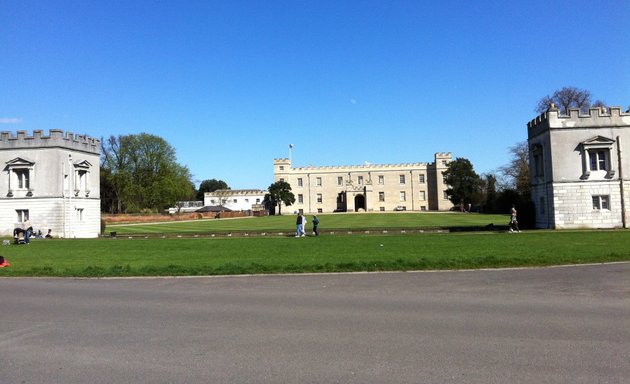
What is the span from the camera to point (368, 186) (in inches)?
4338

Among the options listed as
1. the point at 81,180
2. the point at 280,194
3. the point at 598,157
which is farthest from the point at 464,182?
the point at 81,180

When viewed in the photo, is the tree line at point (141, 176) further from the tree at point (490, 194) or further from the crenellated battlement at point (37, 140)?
the tree at point (490, 194)

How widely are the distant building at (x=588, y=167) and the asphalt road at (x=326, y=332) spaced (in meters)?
26.5

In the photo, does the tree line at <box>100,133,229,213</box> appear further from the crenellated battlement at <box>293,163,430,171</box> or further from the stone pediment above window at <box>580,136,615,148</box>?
the stone pediment above window at <box>580,136,615,148</box>

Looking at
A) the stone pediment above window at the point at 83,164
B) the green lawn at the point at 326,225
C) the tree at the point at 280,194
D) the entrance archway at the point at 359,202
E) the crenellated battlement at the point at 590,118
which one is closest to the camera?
the crenellated battlement at the point at 590,118

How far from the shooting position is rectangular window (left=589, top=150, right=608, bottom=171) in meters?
35.3

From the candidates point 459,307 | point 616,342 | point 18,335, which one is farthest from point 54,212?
point 616,342

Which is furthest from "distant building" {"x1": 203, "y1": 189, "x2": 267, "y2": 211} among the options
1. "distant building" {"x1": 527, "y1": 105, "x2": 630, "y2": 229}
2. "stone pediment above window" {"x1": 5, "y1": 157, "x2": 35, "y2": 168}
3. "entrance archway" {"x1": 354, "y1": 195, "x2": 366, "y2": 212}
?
"distant building" {"x1": 527, "y1": 105, "x2": 630, "y2": 229}

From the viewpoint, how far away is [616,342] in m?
6.04

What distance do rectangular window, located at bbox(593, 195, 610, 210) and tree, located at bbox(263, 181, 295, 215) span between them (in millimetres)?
77401

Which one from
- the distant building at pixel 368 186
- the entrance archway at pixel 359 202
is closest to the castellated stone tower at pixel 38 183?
the distant building at pixel 368 186

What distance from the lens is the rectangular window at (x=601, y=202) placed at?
115 feet

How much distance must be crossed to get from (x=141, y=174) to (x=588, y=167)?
74399mm

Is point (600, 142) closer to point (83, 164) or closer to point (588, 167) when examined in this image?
point (588, 167)
